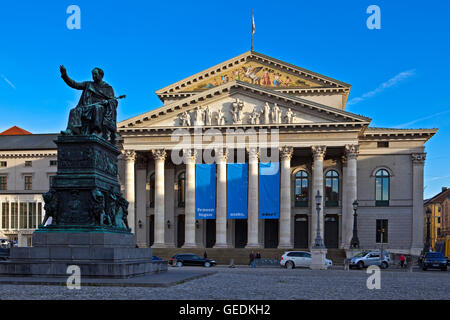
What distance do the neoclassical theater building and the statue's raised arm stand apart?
36109mm

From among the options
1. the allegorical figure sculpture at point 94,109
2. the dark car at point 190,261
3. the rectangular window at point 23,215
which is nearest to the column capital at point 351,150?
the dark car at point 190,261

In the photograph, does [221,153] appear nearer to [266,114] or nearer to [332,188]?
[266,114]

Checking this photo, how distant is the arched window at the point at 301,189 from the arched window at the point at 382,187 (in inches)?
276

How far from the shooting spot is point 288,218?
54.1 m

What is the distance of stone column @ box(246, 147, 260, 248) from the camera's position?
177 ft

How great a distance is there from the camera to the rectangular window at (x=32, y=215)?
69.4m

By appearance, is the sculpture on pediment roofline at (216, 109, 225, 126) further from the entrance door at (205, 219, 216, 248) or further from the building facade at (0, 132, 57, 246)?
the building facade at (0, 132, 57, 246)

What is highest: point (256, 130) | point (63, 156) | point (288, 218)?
point (256, 130)

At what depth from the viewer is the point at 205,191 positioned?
54.8m

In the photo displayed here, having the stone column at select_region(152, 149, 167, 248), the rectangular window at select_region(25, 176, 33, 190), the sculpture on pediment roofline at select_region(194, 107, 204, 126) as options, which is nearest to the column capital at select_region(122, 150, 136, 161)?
the stone column at select_region(152, 149, 167, 248)

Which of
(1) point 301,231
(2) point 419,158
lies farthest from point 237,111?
(2) point 419,158
